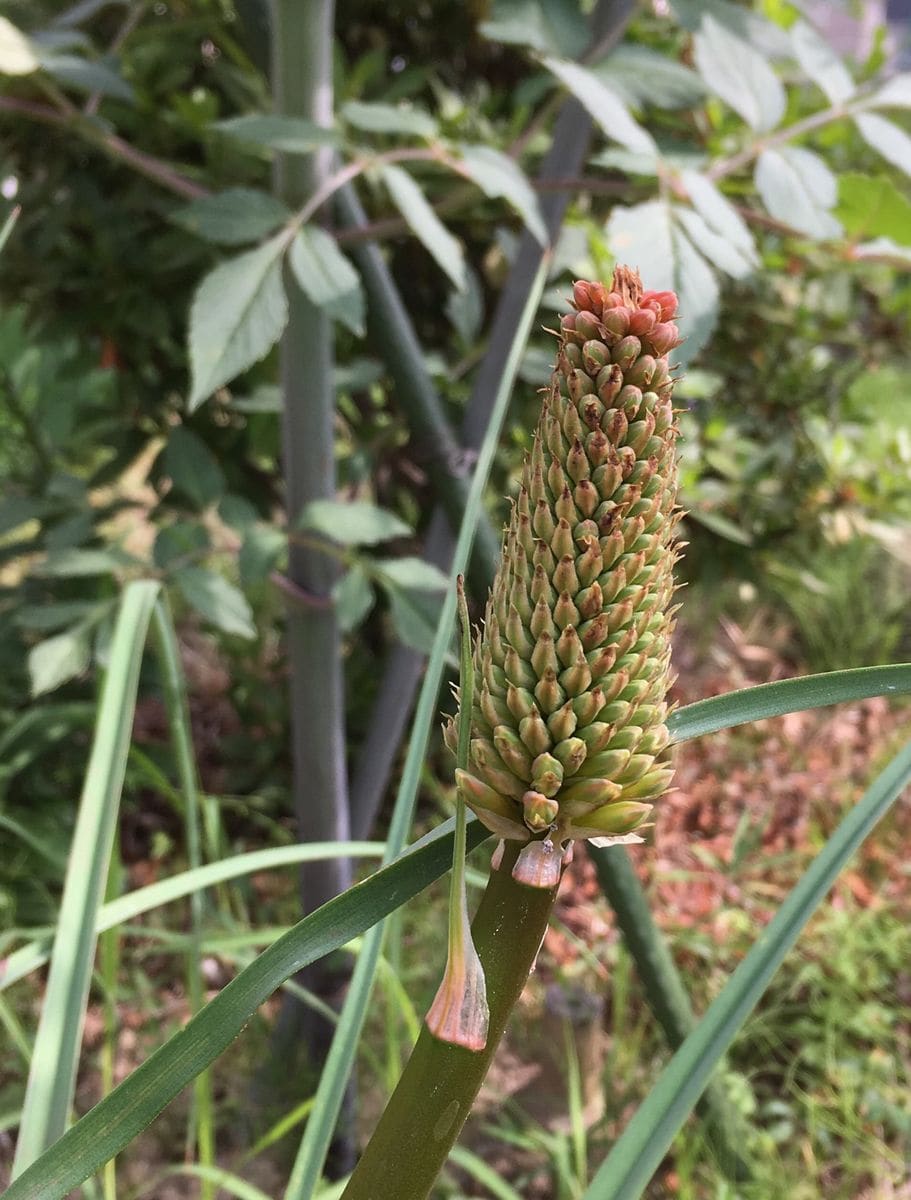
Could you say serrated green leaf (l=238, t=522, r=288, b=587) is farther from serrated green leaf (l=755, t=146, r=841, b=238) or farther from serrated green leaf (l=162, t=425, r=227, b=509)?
serrated green leaf (l=755, t=146, r=841, b=238)

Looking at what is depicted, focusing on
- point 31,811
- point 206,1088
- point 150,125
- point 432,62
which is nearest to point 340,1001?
point 206,1088

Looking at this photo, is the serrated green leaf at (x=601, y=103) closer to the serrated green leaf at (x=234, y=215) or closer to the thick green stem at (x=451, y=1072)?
the serrated green leaf at (x=234, y=215)

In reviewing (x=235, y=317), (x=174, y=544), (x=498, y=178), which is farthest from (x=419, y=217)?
(x=174, y=544)

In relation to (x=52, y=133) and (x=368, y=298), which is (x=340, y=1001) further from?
(x=52, y=133)

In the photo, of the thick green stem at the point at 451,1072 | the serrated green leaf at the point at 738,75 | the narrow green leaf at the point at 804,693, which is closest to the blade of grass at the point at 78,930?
the thick green stem at the point at 451,1072

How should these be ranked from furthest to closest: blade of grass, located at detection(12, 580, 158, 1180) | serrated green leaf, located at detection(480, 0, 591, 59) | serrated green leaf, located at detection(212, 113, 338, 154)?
1. serrated green leaf, located at detection(480, 0, 591, 59)
2. serrated green leaf, located at detection(212, 113, 338, 154)
3. blade of grass, located at detection(12, 580, 158, 1180)

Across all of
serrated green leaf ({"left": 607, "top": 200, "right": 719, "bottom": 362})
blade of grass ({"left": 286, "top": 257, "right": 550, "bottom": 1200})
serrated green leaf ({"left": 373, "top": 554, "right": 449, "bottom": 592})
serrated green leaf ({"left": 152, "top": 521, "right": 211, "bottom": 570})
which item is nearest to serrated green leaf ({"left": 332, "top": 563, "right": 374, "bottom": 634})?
serrated green leaf ({"left": 373, "top": 554, "right": 449, "bottom": 592})
